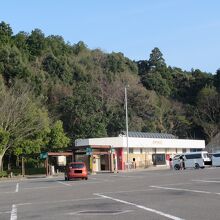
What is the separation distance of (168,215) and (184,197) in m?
5.78

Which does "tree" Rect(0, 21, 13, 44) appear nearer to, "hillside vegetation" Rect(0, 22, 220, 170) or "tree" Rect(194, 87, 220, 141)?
"hillside vegetation" Rect(0, 22, 220, 170)

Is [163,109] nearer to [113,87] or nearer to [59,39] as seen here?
[113,87]

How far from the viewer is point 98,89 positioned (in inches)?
3821

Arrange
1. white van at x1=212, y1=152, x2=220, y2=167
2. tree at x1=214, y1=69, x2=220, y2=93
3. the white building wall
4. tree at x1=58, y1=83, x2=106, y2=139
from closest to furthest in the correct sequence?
white van at x1=212, y1=152, x2=220, y2=167
the white building wall
tree at x1=58, y1=83, x2=106, y2=139
tree at x1=214, y1=69, x2=220, y2=93

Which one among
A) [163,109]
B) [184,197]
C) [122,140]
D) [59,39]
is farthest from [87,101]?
[184,197]

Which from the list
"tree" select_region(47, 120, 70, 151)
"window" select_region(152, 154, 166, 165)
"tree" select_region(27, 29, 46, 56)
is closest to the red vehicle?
"tree" select_region(47, 120, 70, 151)

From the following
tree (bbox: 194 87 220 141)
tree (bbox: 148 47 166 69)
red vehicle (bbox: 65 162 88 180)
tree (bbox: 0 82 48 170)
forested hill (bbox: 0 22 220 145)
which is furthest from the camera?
tree (bbox: 148 47 166 69)

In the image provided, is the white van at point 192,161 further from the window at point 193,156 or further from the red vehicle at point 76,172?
the red vehicle at point 76,172

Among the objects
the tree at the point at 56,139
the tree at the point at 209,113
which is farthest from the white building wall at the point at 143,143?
the tree at the point at 209,113

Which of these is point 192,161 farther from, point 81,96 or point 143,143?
point 81,96

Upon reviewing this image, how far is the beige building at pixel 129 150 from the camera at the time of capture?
73250 mm

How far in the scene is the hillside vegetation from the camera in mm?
69125

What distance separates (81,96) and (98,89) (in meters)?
9.47

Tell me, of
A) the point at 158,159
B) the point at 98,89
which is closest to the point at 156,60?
the point at 98,89
